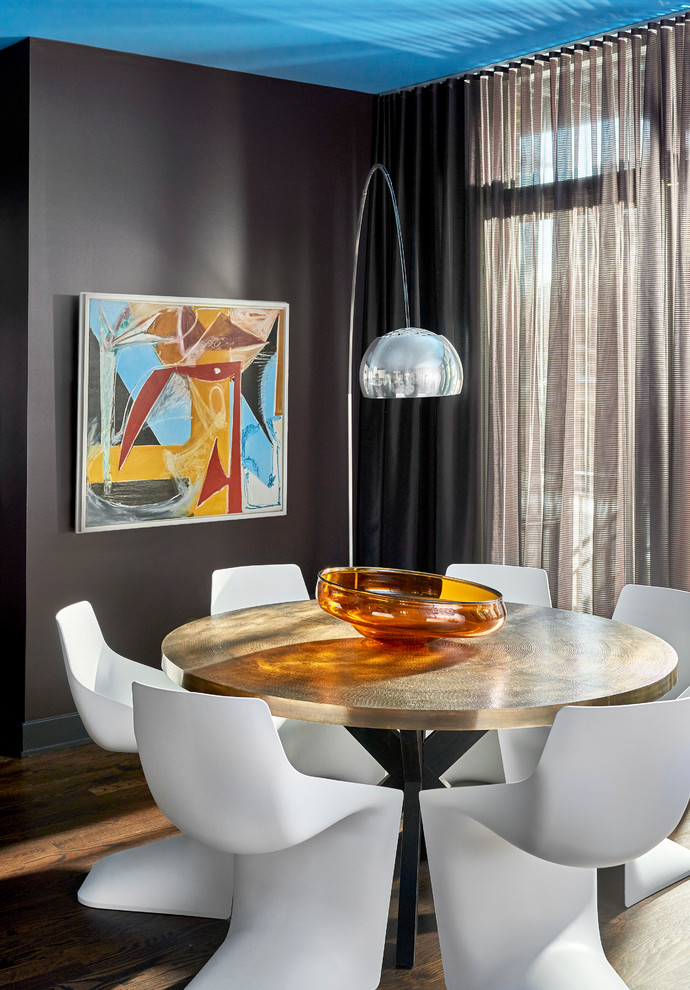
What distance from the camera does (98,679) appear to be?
3102mm

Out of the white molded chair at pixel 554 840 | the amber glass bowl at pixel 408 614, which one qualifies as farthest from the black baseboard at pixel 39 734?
the white molded chair at pixel 554 840

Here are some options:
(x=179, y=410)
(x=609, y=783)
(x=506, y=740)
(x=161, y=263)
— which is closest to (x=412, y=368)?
(x=506, y=740)

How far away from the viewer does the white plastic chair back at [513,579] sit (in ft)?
12.5

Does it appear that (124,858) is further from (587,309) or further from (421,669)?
(587,309)

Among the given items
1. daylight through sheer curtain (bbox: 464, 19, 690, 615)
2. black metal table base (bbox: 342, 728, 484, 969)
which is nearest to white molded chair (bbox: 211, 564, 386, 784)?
black metal table base (bbox: 342, 728, 484, 969)

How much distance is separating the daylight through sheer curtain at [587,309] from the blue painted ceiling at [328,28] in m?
0.19

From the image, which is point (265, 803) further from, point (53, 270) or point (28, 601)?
point (53, 270)

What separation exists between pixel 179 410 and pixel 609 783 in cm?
274

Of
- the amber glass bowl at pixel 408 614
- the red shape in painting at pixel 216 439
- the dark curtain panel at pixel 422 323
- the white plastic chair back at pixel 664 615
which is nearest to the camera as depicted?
the amber glass bowl at pixel 408 614

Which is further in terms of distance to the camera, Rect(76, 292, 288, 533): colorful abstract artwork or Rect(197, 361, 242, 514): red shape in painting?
Rect(197, 361, 242, 514): red shape in painting

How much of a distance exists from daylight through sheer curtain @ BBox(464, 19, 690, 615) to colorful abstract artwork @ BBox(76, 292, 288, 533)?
3.27 ft

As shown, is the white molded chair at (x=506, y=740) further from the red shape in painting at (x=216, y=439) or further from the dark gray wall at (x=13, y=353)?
the dark gray wall at (x=13, y=353)

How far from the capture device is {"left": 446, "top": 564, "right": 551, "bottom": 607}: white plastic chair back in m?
3.81

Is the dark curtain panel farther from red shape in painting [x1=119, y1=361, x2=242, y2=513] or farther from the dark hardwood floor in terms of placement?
the dark hardwood floor
